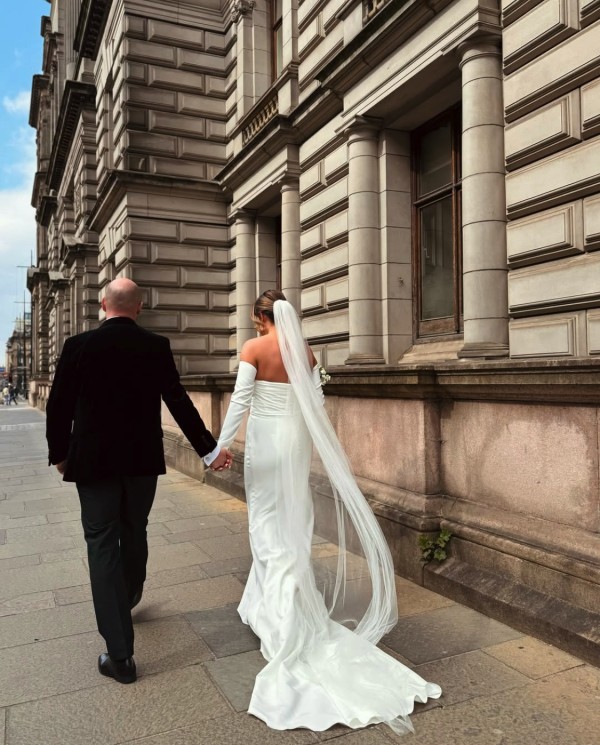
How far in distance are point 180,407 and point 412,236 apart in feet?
17.4

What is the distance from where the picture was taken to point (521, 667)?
11.0ft

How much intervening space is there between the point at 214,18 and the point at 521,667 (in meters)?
15.9

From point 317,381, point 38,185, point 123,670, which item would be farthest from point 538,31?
point 38,185

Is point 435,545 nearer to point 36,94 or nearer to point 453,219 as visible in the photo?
point 453,219

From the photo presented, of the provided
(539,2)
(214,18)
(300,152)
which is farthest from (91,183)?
(539,2)

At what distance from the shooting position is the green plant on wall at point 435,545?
4.62 meters

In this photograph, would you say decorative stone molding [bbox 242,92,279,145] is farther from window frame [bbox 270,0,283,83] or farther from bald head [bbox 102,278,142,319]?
bald head [bbox 102,278,142,319]

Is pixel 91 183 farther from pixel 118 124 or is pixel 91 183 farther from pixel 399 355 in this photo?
pixel 399 355

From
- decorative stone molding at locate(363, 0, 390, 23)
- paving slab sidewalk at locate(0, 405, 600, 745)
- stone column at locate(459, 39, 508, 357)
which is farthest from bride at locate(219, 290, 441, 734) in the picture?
decorative stone molding at locate(363, 0, 390, 23)

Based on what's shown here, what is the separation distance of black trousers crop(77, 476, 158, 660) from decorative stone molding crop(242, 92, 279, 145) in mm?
9122

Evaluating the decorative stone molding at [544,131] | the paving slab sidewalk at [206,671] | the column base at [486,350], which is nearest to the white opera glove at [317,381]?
the paving slab sidewalk at [206,671]

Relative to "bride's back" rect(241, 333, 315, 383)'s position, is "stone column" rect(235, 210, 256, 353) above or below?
above

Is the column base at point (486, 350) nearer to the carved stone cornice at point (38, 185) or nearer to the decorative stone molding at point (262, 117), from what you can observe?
the decorative stone molding at point (262, 117)

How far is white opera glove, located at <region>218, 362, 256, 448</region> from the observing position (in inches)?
151
